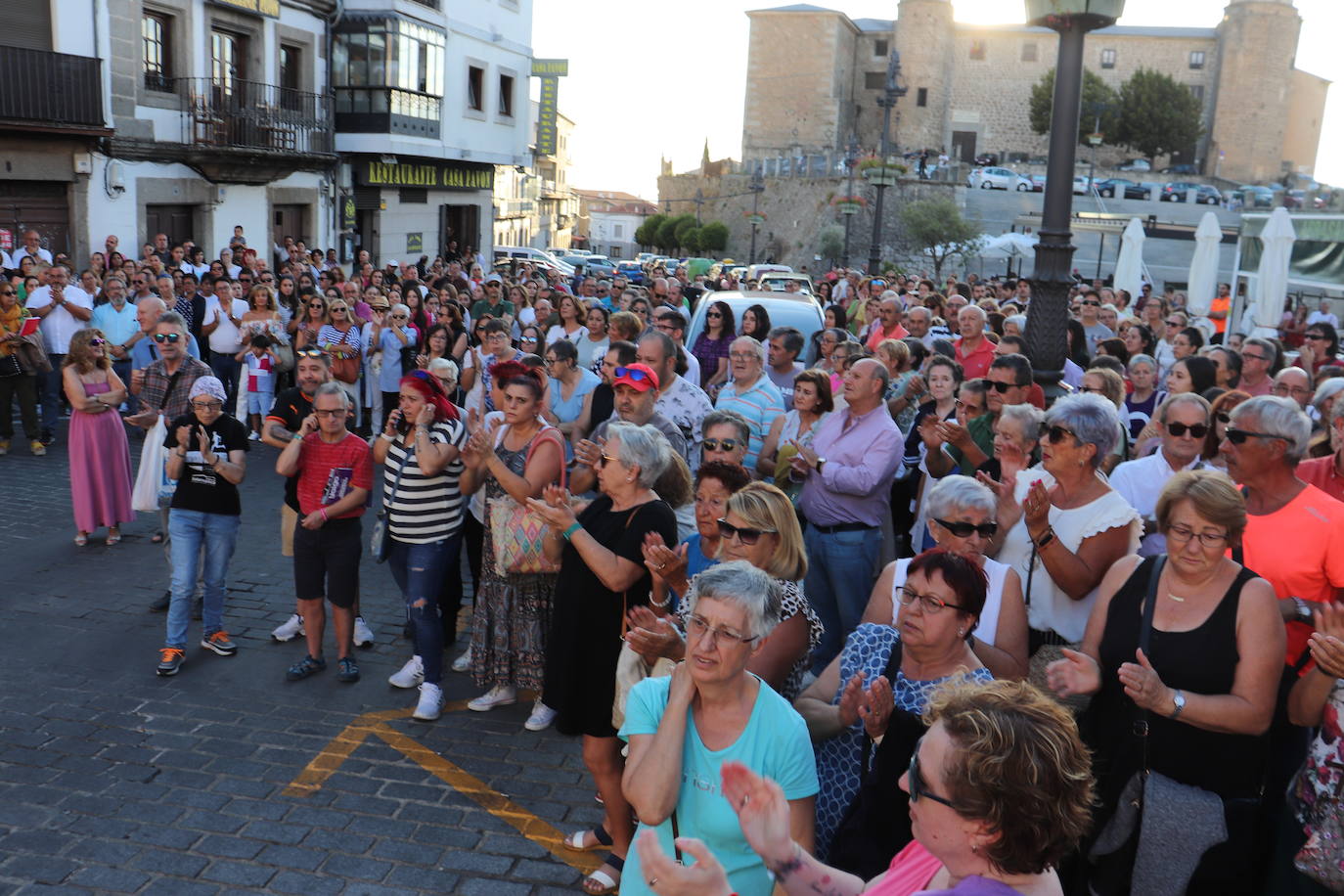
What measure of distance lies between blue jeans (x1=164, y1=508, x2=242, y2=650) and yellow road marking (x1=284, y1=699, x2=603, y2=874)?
1373 mm

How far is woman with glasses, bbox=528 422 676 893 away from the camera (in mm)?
4516

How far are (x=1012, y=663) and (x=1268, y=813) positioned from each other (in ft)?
3.07

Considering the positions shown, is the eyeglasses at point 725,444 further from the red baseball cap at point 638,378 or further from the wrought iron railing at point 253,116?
the wrought iron railing at point 253,116

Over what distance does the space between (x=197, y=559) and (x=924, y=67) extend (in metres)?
74.1

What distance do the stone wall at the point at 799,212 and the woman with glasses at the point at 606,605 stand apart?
163 ft

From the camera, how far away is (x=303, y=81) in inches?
953

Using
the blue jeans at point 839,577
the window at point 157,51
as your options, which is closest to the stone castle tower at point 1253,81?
the window at point 157,51

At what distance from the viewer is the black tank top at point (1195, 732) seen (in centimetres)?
333

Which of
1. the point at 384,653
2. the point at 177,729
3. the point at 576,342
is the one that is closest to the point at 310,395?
the point at 384,653

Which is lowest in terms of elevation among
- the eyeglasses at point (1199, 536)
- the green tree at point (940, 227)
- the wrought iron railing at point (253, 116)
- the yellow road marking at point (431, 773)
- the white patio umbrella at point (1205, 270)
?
the yellow road marking at point (431, 773)

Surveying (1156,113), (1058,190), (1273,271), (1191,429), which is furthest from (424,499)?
(1156,113)

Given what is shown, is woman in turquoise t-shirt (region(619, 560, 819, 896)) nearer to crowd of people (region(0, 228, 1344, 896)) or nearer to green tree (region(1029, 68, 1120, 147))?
crowd of people (region(0, 228, 1344, 896))

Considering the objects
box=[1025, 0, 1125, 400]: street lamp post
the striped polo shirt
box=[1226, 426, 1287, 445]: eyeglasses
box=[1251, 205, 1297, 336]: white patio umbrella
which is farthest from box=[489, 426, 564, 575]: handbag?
box=[1251, 205, 1297, 336]: white patio umbrella

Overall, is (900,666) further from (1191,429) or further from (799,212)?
(799,212)
